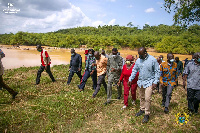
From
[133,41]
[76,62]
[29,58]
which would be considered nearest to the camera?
[76,62]

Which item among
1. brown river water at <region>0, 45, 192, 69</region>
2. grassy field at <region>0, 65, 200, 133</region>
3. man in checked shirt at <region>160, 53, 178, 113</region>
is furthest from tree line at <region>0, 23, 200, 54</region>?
grassy field at <region>0, 65, 200, 133</region>

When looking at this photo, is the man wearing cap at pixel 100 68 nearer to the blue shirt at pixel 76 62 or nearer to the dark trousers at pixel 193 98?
the blue shirt at pixel 76 62

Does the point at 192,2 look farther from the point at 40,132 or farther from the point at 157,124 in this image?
the point at 40,132

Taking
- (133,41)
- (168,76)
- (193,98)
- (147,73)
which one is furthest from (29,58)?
(133,41)

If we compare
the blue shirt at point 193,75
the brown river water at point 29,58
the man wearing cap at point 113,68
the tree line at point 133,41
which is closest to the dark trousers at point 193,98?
the blue shirt at point 193,75

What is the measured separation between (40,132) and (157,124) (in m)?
3.14

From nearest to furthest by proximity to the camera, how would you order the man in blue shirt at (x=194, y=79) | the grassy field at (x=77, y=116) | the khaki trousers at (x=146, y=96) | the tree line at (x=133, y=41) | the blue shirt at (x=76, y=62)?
the grassy field at (x=77, y=116), the khaki trousers at (x=146, y=96), the man in blue shirt at (x=194, y=79), the blue shirt at (x=76, y=62), the tree line at (x=133, y=41)

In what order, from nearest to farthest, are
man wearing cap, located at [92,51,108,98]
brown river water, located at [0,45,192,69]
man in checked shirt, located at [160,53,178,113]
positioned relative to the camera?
man in checked shirt, located at [160,53,178,113], man wearing cap, located at [92,51,108,98], brown river water, located at [0,45,192,69]

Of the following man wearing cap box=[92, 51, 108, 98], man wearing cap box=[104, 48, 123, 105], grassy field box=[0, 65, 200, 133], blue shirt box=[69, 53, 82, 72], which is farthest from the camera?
blue shirt box=[69, 53, 82, 72]

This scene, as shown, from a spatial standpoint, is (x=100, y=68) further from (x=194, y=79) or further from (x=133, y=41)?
(x=133, y=41)

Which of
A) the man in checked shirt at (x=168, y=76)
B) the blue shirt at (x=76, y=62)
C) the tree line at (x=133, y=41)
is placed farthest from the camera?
the tree line at (x=133, y=41)

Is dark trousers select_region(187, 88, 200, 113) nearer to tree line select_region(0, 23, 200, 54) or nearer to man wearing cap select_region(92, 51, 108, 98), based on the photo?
man wearing cap select_region(92, 51, 108, 98)

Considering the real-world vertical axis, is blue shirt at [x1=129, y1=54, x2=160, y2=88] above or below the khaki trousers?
above

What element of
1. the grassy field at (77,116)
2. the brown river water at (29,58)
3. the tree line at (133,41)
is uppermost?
the tree line at (133,41)
